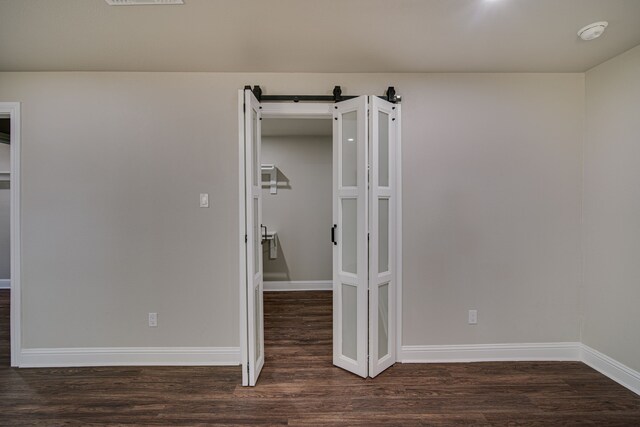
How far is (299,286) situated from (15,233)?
3.27 metres

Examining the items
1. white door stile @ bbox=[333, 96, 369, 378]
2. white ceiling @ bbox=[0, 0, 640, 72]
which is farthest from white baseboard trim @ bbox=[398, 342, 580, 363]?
white ceiling @ bbox=[0, 0, 640, 72]

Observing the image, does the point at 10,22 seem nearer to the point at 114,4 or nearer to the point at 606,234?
the point at 114,4

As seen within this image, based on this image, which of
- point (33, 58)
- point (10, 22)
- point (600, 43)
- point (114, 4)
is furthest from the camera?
point (33, 58)

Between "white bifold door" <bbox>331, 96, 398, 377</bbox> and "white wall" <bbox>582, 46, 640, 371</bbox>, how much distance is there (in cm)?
165

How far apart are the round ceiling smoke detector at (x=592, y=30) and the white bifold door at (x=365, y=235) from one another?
1.24 m

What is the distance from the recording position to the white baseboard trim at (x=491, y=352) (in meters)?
2.35

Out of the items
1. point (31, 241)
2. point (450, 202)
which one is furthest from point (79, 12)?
point (450, 202)

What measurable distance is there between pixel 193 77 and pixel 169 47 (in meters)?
0.34

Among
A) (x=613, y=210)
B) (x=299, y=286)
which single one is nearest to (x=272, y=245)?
(x=299, y=286)

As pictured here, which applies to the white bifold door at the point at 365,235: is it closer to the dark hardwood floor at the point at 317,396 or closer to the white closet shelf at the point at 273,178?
the dark hardwood floor at the point at 317,396

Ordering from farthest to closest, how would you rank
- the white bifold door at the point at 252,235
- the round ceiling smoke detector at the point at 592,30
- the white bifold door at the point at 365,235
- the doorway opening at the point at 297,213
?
1. the doorway opening at the point at 297,213
2. the white bifold door at the point at 365,235
3. the white bifold door at the point at 252,235
4. the round ceiling smoke detector at the point at 592,30

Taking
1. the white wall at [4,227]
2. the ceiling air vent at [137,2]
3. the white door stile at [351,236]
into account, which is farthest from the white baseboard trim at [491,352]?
the white wall at [4,227]

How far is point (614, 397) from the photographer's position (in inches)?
75.6

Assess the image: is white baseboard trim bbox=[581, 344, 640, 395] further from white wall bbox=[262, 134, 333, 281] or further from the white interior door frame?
the white interior door frame
